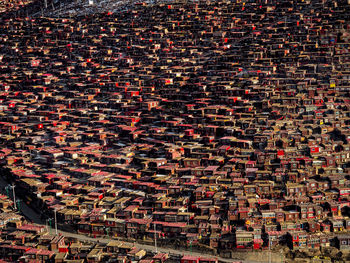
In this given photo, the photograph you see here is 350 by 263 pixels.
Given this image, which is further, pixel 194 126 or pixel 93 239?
pixel 194 126

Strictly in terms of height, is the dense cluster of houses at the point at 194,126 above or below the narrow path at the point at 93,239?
above

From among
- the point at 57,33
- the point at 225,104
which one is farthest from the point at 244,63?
the point at 57,33

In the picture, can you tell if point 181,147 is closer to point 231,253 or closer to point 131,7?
point 231,253

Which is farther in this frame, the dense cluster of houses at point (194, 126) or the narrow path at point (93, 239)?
the dense cluster of houses at point (194, 126)

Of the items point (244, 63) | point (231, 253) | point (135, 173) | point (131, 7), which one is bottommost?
point (231, 253)

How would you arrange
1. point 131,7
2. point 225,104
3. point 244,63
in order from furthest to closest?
point 131,7, point 244,63, point 225,104

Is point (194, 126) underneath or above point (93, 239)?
above

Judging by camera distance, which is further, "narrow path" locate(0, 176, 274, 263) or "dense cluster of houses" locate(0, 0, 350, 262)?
"dense cluster of houses" locate(0, 0, 350, 262)

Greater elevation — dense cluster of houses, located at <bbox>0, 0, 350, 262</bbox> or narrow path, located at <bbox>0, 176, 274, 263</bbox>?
dense cluster of houses, located at <bbox>0, 0, 350, 262</bbox>
